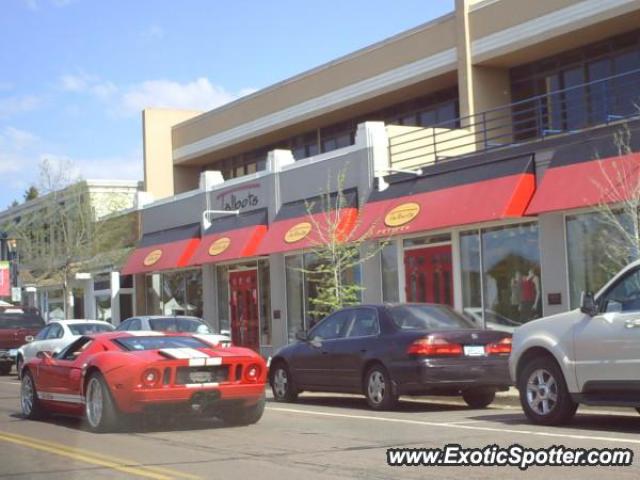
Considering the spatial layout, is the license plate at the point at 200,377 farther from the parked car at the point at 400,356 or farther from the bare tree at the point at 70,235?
the bare tree at the point at 70,235

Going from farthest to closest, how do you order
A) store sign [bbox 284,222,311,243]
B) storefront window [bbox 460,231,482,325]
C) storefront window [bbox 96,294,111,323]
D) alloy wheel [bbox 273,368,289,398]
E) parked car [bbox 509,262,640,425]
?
storefront window [bbox 96,294,111,323] → store sign [bbox 284,222,311,243] → storefront window [bbox 460,231,482,325] → alloy wheel [bbox 273,368,289,398] → parked car [bbox 509,262,640,425]

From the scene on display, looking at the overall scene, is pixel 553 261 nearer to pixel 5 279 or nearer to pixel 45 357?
pixel 45 357

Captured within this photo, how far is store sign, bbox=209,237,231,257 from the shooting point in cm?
2922

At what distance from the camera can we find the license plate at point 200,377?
11695 mm

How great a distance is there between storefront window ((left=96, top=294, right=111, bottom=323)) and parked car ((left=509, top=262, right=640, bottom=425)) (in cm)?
3012

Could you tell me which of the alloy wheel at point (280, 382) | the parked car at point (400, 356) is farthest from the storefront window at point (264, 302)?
the parked car at point (400, 356)

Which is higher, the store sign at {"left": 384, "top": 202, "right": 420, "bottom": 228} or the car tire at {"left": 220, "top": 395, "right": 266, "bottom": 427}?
the store sign at {"left": 384, "top": 202, "right": 420, "bottom": 228}

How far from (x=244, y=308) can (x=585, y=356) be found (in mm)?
20296

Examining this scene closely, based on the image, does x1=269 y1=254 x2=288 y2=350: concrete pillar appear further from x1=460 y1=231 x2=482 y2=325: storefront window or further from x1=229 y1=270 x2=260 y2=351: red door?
x1=460 y1=231 x2=482 y2=325: storefront window

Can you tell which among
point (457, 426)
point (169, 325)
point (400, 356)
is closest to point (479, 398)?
point (400, 356)

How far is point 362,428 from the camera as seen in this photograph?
11.9m

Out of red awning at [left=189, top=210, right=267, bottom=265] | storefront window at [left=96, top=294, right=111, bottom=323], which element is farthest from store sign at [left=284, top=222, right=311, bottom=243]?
storefront window at [left=96, top=294, right=111, bottom=323]

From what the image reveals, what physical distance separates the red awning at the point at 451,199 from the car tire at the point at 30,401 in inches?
383

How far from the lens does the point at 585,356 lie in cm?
1092
